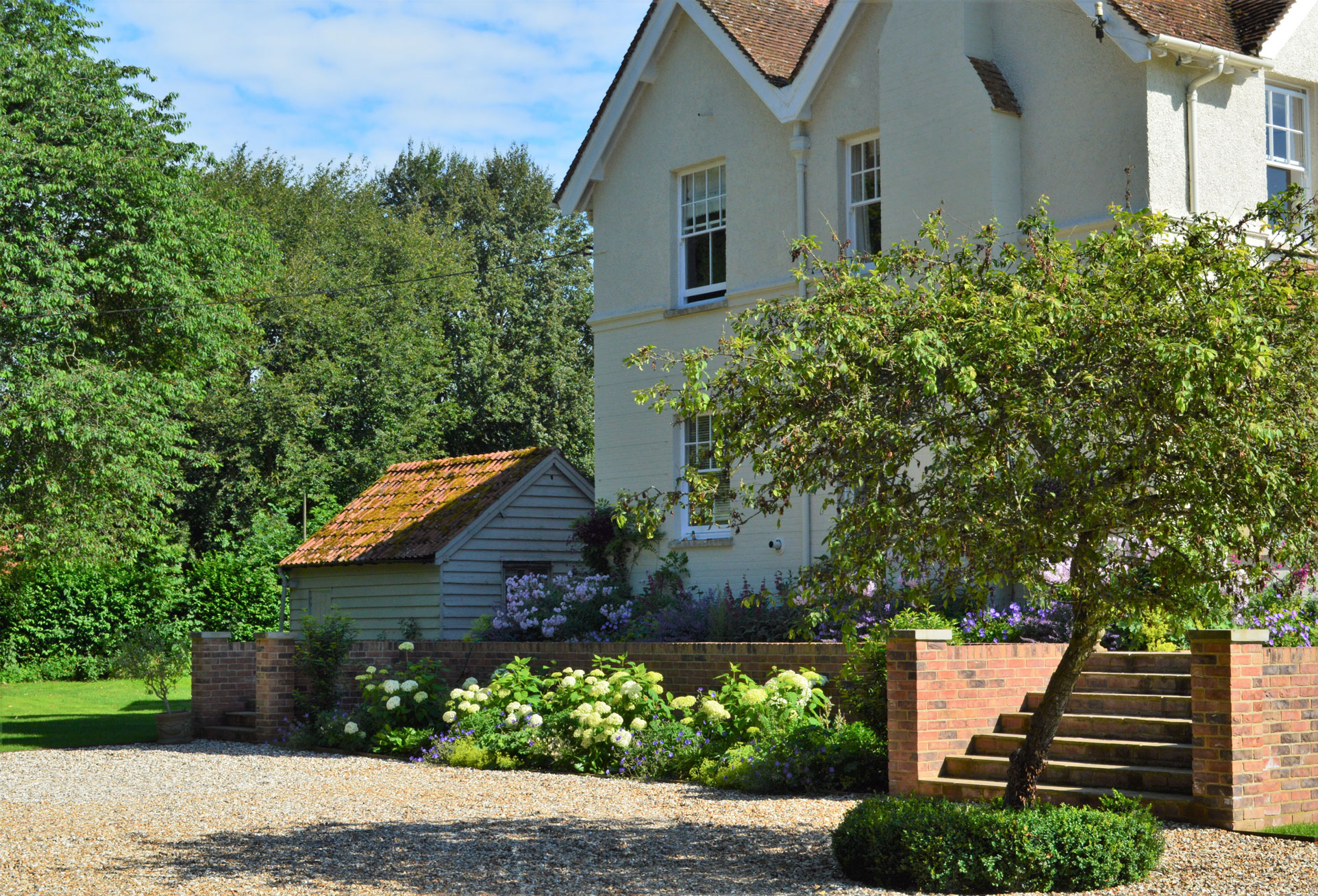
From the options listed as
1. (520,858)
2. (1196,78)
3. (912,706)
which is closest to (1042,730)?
(912,706)

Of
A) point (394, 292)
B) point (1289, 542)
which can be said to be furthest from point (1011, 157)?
point (394, 292)

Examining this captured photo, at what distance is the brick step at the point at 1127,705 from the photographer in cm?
1055

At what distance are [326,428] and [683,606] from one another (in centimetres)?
2318

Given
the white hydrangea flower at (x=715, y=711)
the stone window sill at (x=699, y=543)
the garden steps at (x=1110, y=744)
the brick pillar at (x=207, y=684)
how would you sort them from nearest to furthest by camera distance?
the garden steps at (x=1110, y=744) → the white hydrangea flower at (x=715, y=711) → the brick pillar at (x=207, y=684) → the stone window sill at (x=699, y=543)

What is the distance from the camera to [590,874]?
26.2ft

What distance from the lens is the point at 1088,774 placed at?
1007cm

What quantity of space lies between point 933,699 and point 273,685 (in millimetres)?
9754

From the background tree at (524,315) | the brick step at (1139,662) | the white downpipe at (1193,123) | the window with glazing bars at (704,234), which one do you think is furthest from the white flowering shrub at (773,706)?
the background tree at (524,315)

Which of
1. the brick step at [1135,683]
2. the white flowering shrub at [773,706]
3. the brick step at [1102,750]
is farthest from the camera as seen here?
the white flowering shrub at [773,706]

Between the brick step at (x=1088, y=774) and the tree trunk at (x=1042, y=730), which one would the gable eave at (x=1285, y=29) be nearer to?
the brick step at (x=1088, y=774)

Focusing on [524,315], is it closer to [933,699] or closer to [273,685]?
[273,685]

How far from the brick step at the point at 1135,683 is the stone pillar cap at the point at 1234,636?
1526mm

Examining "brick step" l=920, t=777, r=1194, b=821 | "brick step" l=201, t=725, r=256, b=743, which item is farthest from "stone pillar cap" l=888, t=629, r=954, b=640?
"brick step" l=201, t=725, r=256, b=743

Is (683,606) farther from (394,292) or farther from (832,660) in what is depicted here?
(394,292)
